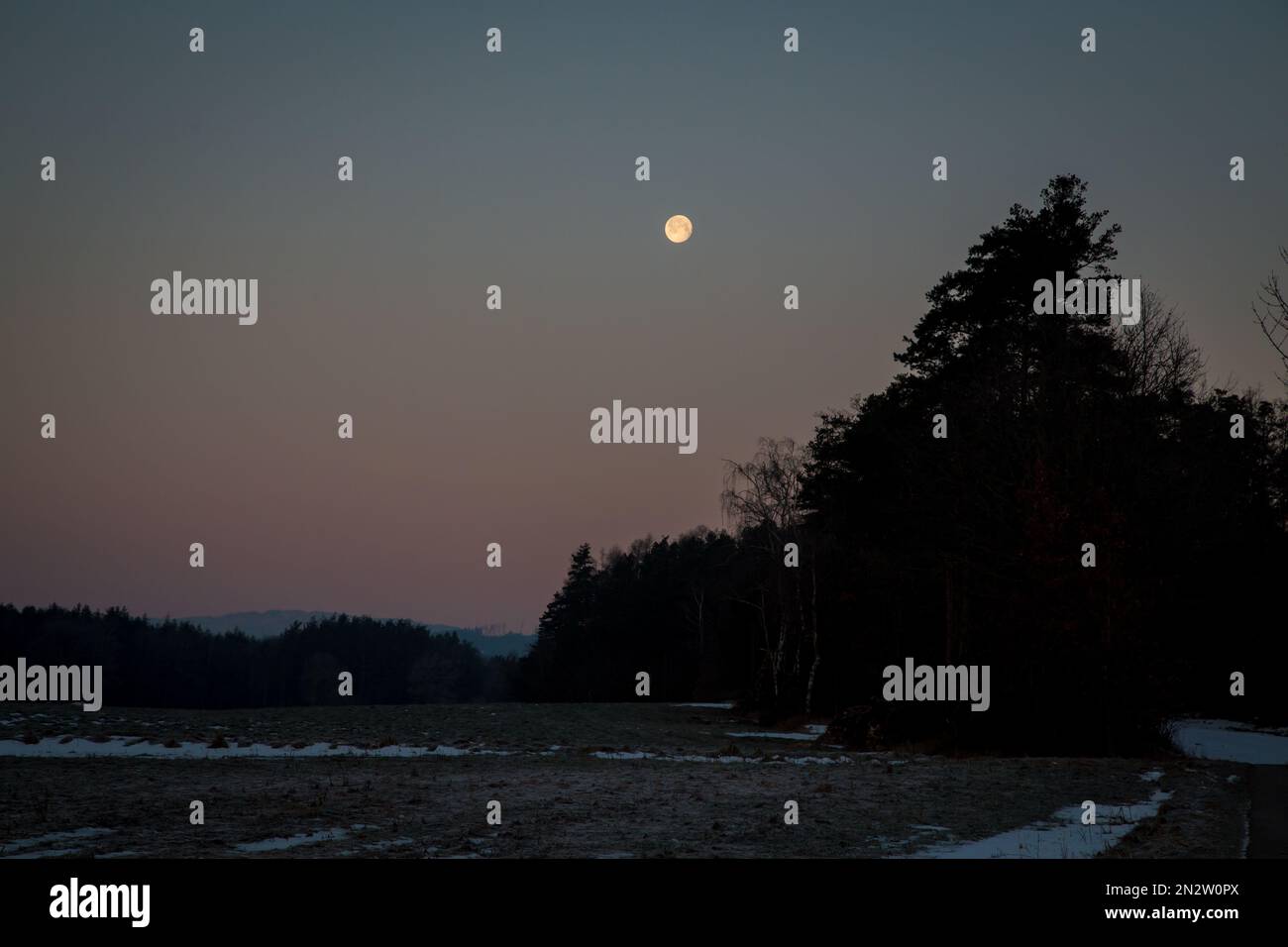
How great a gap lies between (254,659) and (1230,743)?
436ft

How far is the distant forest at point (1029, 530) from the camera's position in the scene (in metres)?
24.4

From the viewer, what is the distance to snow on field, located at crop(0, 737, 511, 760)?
2050 cm

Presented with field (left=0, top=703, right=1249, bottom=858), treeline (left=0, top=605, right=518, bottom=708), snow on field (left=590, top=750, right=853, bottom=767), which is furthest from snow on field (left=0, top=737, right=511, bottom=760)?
treeline (left=0, top=605, right=518, bottom=708)

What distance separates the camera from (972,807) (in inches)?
522

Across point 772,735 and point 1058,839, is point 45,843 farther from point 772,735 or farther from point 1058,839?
point 772,735

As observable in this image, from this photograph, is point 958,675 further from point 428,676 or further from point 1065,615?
point 428,676

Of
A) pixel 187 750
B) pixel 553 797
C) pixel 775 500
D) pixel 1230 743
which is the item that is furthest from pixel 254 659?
pixel 553 797

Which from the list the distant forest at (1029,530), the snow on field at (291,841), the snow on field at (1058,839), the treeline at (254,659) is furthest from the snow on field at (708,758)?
the treeline at (254,659)

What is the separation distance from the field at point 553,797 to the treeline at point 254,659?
77.9 metres

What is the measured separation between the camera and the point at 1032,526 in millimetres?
24484

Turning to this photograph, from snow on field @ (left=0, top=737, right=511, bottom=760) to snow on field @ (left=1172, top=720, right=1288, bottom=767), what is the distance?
17749mm
